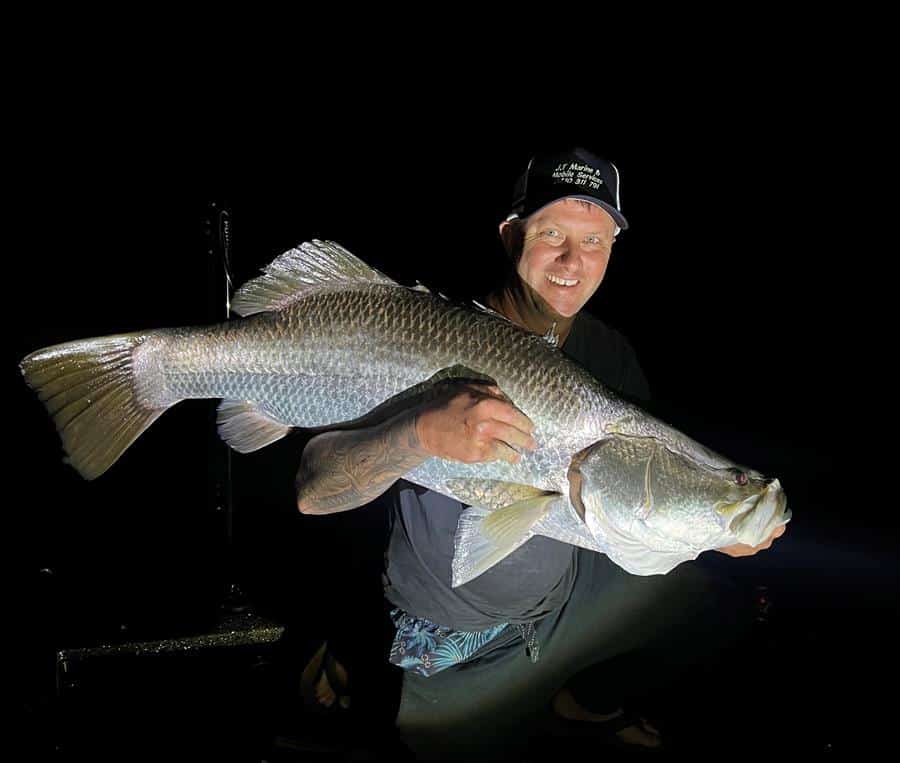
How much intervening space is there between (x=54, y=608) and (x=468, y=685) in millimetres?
2231

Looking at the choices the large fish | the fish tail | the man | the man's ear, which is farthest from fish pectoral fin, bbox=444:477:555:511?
the fish tail

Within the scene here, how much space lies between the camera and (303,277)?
1876 mm

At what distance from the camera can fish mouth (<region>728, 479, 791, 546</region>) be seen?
5.07 feet

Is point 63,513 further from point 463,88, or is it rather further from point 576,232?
point 463,88

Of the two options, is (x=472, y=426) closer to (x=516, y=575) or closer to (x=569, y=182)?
(x=516, y=575)

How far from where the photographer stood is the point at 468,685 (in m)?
2.14

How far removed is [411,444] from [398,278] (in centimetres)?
821

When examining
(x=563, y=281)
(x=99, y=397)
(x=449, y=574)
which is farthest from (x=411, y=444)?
(x=99, y=397)

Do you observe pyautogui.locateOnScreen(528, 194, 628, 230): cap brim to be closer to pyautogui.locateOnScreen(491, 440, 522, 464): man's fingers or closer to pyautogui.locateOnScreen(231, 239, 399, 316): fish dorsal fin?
pyautogui.locateOnScreen(231, 239, 399, 316): fish dorsal fin

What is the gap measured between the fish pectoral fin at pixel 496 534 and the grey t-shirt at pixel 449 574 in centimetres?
30

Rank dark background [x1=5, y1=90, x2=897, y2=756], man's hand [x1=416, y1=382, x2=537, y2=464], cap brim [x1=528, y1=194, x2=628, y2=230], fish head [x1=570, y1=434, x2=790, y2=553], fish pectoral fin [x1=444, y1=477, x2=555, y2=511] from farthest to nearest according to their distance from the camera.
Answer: dark background [x1=5, y1=90, x2=897, y2=756] < cap brim [x1=528, y1=194, x2=628, y2=230] < fish pectoral fin [x1=444, y1=477, x2=555, y2=511] < fish head [x1=570, y1=434, x2=790, y2=553] < man's hand [x1=416, y1=382, x2=537, y2=464]

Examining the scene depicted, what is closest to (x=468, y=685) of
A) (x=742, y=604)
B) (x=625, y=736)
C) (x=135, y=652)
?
(x=625, y=736)

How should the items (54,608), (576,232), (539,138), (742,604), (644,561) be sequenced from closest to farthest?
(644,561)
(576,232)
(742,604)
(54,608)
(539,138)

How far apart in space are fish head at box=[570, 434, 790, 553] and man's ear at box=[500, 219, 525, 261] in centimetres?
81
